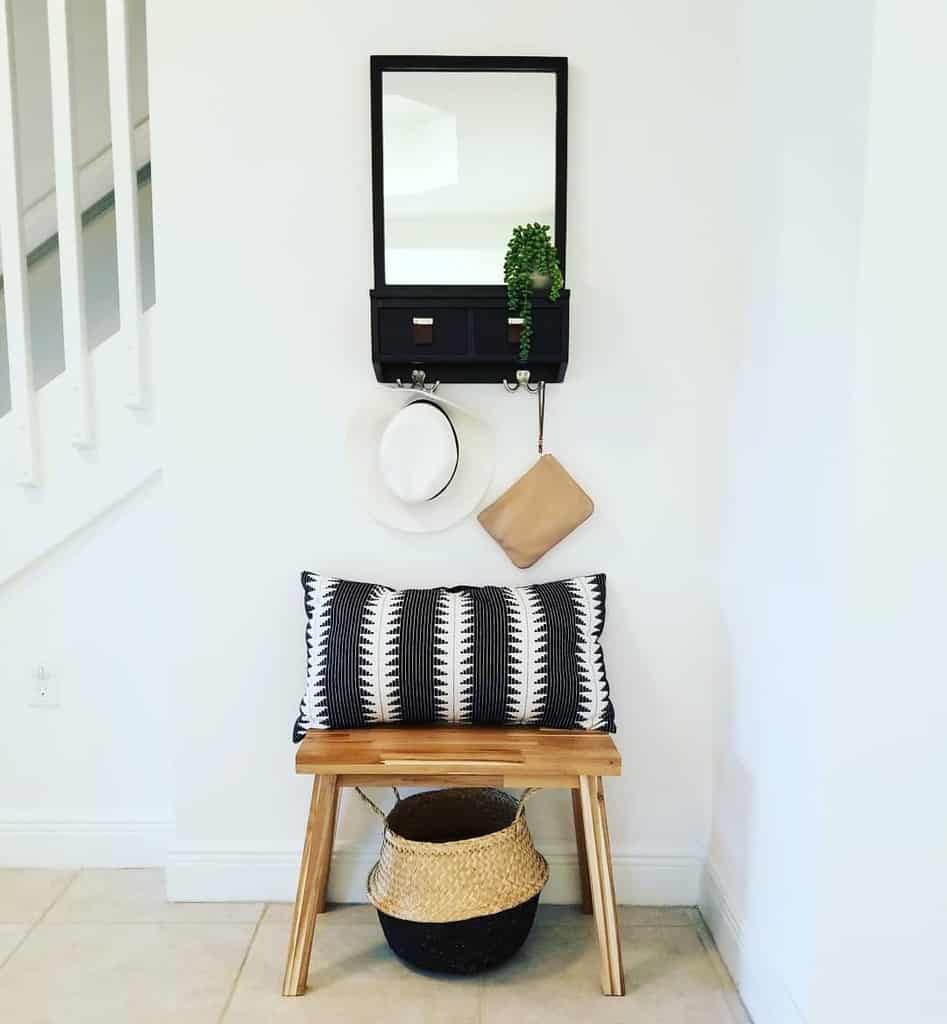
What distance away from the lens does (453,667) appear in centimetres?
189

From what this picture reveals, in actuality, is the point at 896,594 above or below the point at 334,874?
above

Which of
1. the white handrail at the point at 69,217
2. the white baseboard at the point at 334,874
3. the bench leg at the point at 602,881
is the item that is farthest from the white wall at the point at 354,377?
the bench leg at the point at 602,881

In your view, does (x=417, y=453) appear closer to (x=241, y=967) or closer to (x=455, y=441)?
(x=455, y=441)

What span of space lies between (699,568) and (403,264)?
912mm

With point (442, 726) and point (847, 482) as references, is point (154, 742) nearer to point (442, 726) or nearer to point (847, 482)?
point (442, 726)

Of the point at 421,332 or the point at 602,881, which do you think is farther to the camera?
the point at 421,332

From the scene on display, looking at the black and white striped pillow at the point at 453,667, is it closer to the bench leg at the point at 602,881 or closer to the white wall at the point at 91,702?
the bench leg at the point at 602,881

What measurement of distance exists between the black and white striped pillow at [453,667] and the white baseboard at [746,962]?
0.44 meters

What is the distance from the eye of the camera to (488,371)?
200 cm

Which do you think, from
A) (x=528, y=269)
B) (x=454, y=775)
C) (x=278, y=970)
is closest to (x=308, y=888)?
(x=278, y=970)

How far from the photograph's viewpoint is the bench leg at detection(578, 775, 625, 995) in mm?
1772

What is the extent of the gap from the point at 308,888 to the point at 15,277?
57.7 inches

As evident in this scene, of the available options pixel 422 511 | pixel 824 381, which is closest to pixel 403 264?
pixel 422 511

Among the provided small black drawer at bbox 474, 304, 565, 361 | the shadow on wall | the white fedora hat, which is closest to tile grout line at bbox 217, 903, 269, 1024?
the white fedora hat
